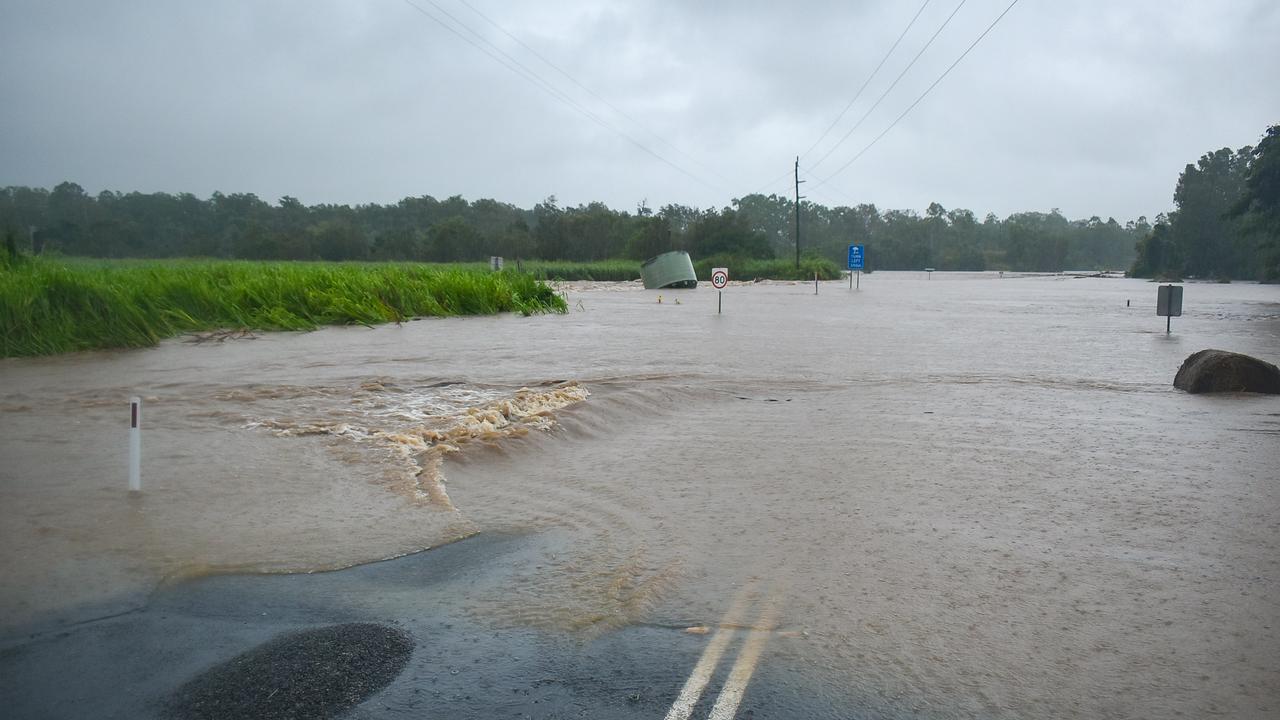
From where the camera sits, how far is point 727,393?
40.4ft

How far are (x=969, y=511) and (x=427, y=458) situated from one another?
176 inches

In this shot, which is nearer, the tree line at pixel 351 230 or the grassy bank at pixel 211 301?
the grassy bank at pixel 211 301

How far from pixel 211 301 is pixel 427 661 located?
734 inches

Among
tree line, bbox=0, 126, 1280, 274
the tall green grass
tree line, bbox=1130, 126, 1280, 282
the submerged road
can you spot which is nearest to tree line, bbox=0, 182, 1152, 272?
tree line, bbox=0, 126, 1280, 274

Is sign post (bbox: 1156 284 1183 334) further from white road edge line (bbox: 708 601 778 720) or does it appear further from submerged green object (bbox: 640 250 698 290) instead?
submerged green object (bbox: 640 250 698 290)

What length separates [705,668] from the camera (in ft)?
13.0

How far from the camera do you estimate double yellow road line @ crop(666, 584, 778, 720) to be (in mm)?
3594

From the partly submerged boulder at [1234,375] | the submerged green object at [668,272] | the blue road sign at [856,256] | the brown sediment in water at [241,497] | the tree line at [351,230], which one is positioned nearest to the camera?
the brown sediment in water at [241,497]

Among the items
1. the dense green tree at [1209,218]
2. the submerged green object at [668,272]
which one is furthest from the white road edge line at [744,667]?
the dense green tree at [1209,218]

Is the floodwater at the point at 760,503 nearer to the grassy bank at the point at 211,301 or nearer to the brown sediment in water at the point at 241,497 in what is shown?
the brown sediment in water at the point at 241,497

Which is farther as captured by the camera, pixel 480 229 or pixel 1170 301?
pixel 480 229

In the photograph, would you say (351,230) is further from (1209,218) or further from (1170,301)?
(1209,218)

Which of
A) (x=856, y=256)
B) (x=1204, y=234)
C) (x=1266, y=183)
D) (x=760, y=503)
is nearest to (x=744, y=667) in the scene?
(x=760, y=503)

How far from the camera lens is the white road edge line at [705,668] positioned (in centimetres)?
358
